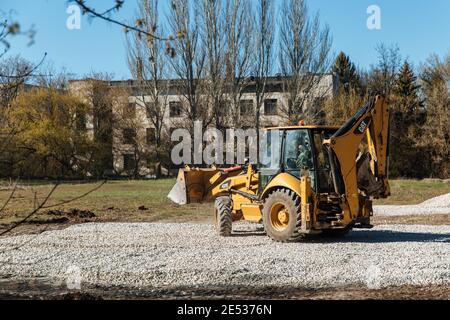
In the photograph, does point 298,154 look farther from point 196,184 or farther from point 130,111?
point 130,111

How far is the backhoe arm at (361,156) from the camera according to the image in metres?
11.9

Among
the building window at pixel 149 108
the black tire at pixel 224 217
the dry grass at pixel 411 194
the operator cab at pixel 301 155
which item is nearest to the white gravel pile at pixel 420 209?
the dry grass at pixel 411 194

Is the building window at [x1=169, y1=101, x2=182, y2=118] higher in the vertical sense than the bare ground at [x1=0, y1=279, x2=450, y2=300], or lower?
higher

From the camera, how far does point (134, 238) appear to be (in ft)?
44.4

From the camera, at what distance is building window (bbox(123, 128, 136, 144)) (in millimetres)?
50250

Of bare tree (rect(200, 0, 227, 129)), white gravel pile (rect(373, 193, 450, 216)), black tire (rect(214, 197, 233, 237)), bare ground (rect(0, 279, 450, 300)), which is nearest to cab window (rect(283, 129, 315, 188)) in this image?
black tire (rect(214, 197, 233, 237))

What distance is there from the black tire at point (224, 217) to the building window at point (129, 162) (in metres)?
37.9

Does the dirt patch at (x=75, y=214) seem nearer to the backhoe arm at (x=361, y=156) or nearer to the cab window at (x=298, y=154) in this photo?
the cab window at (x=298, y=154)

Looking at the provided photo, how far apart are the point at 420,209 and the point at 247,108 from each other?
86.5 ft

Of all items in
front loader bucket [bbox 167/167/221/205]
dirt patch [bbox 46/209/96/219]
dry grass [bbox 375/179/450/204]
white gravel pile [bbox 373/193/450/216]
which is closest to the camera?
front loader bucket [bbox 167/167/221/205]

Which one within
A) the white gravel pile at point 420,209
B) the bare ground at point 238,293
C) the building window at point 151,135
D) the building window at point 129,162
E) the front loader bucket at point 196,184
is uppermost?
the building window at point 151,135

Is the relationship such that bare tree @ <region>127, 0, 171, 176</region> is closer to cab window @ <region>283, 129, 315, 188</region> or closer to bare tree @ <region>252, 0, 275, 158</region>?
bare tree @ <region>252, 0, 275, 158</region>

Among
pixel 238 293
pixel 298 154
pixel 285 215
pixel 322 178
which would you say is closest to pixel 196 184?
pixel 285 215
